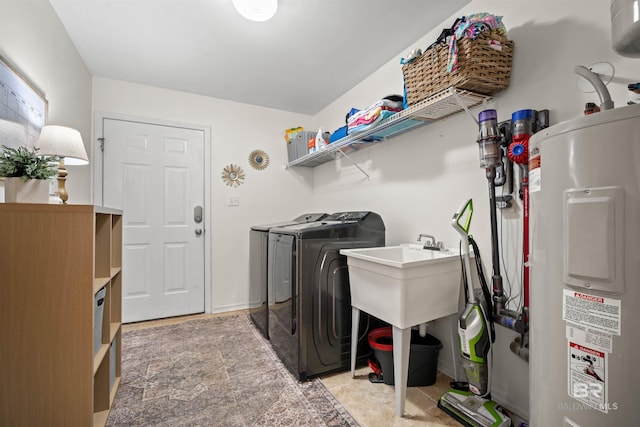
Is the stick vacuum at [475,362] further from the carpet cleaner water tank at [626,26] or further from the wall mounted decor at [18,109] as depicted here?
the wall mounted decor at [18,109]

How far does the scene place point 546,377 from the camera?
0.93 meters

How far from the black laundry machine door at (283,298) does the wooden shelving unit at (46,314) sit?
1073 millimetres

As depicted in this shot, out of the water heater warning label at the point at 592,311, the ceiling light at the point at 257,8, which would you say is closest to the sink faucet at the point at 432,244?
the water heater warning label at the point at 592,311

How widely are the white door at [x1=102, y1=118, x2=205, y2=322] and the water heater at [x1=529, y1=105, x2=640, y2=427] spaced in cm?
295

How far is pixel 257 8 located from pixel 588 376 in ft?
7.01

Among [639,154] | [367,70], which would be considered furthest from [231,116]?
[639,154]

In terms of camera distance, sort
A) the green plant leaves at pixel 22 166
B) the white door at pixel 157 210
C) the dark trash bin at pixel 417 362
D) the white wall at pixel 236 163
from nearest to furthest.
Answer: the green plant leaves at pixel 22 166 → the dark trash bin at pixel 417 362 → the white door at pixel 157 210 → the white wall at pixel 236 163

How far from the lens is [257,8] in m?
1.67

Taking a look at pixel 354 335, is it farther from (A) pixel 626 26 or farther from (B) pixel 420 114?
(A) pixel 626 26

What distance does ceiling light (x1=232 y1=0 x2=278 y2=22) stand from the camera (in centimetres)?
164

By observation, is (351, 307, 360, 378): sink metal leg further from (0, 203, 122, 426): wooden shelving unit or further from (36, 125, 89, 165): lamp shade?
(36, 125, 89, 165): lamp shade

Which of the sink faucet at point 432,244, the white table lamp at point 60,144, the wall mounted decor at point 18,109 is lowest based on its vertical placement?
the sink faucet at point 432,244

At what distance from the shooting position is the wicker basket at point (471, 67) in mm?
1413

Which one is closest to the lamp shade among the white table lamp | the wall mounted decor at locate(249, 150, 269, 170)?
the white table lamp
